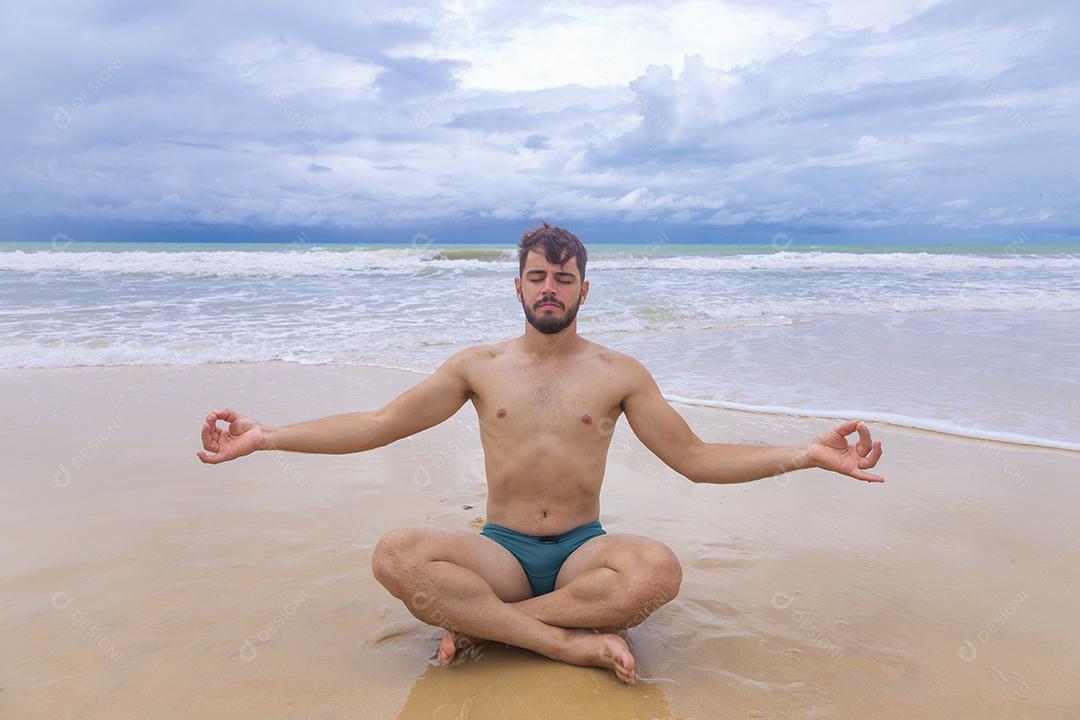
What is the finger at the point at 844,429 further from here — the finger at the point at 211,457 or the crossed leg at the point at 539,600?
the finger at the point at 211,457

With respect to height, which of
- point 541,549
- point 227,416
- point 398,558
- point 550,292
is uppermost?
point 550,292

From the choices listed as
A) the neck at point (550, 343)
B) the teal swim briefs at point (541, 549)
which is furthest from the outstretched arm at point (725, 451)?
the teal swim briefs at point (541, 549)

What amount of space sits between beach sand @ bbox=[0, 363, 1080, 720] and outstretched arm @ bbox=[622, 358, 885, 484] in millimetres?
709

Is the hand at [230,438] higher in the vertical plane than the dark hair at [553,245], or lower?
lower

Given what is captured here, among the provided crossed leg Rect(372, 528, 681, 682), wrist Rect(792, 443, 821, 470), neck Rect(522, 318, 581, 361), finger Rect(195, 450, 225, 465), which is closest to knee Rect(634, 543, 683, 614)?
crossed leg Rect(372, 528, 681, 682)

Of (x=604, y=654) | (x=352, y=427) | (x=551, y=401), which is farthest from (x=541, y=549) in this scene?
(x=352, y=427)

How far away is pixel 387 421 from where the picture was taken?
3.13 m

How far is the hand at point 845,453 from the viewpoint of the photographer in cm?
264

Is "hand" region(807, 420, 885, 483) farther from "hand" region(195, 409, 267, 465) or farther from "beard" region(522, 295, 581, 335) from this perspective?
"hand" region(195, 409, 267, 465)

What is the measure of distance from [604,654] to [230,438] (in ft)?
A: 5.54

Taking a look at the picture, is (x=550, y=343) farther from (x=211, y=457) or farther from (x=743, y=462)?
(x=211, y=457)

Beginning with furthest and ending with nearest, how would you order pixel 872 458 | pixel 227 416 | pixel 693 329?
pixel 693 329 → pixel 227 416 → pixel 872 458

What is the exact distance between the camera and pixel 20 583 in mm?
3375

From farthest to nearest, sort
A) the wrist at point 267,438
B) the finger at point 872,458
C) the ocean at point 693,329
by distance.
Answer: the ocean at point 693,329, the wrist at point 267,438, the finger at point 872,458
